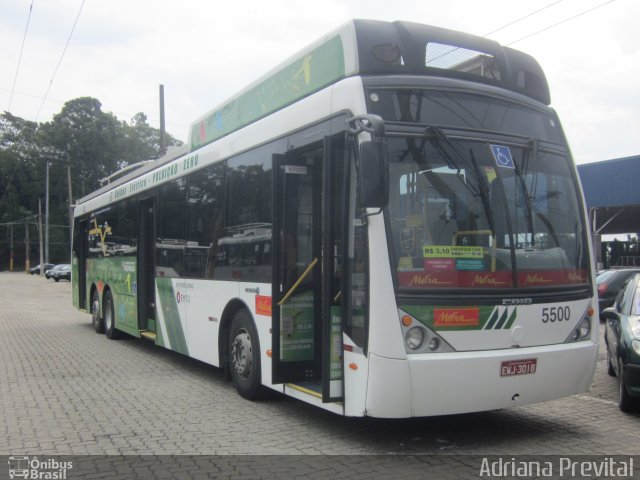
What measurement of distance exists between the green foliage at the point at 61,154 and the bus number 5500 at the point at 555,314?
7561 cm

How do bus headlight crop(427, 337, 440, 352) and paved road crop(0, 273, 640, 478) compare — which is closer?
bus headlight crop(427, 337, 440, 352)

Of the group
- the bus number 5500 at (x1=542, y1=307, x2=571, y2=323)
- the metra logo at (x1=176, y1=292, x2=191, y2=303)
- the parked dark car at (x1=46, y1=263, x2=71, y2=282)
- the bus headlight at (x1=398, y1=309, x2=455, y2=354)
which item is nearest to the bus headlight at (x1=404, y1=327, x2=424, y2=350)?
the bus headlight at (x1=398, y1=309, x2=455, y2=354)

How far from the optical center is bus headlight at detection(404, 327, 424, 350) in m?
5.04

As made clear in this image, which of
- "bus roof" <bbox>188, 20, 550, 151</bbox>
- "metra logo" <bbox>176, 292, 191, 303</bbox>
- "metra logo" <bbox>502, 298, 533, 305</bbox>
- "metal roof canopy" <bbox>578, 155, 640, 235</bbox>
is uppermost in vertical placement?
"metal roof canopy" <bbox>578, 155, 640, 235</bbox>

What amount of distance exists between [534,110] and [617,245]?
3814 centimetres

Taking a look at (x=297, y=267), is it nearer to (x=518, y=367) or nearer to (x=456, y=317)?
(x=456, y=317)

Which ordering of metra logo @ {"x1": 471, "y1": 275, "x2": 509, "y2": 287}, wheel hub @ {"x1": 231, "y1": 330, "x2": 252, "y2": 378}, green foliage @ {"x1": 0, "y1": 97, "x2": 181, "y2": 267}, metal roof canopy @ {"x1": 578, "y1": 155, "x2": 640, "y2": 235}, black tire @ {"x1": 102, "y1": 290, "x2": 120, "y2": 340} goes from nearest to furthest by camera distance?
metra logo @ {"x1": 471, "y1": 275, "x2": 509, "y2": 287}, wheel hub @ {"x1": 231, "y1": 330, "x2": 252, "y2": 378}, black tire @ {"x1": 102, "y1": 290, "x2": 120, "y2": 340}, metal roof canopy @ {"x1": 578, "y1": 155, "x2": 640, "y2": 235}, green foliage @ {"x1": 0, "y1": 97, "x2": 181, "y2": 267}

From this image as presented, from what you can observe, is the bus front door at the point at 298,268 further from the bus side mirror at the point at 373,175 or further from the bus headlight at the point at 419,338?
the bus headlight at the point at 419,338

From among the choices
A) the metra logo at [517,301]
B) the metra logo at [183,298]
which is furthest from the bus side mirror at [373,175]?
the metra logo at [183,298]

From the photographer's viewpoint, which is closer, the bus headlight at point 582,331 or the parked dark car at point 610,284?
the bus headlight at point 582,331

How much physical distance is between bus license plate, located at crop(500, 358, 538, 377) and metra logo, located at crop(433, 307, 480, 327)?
0.44 m

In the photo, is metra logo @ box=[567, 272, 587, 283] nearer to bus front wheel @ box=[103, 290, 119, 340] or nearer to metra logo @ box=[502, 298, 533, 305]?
metra logo @ box=[502, 298, 533, 305]

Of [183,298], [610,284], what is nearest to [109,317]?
[183,298]

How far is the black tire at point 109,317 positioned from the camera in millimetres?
13255
